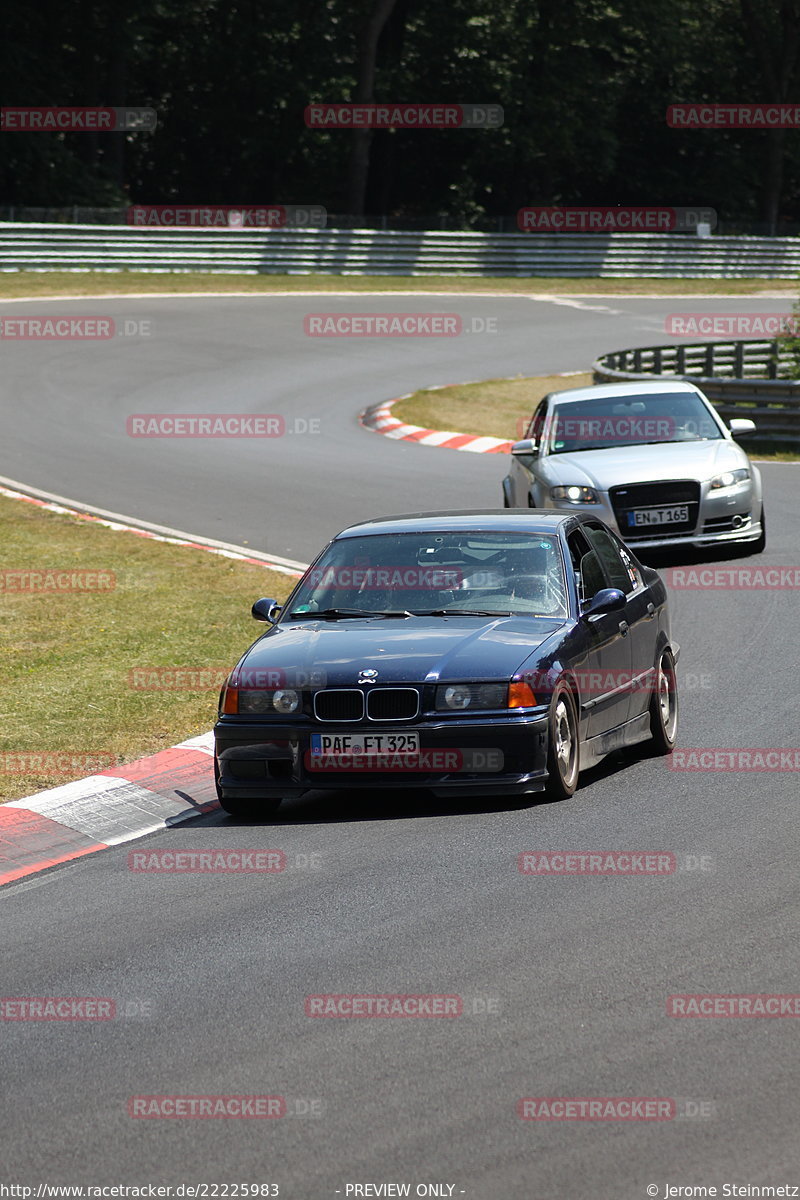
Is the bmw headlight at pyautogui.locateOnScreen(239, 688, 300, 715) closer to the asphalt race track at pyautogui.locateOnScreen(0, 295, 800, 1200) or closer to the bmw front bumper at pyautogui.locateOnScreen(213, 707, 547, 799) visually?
the bmw front bumper at pyautogui.locateOnScreen(213, 707, 547, 799)

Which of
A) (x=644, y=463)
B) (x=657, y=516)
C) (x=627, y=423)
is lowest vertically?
(x=657, y=516)

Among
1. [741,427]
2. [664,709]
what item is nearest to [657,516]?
[741,427]

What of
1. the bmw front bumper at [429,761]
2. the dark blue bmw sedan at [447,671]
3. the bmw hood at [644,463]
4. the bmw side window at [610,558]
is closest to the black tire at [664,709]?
the dark blue bmw sedan at [447,671]

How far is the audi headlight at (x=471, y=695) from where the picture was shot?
27.5 feet

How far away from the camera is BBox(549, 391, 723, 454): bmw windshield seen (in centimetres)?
1747

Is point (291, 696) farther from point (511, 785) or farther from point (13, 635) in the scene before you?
point (13, 635)

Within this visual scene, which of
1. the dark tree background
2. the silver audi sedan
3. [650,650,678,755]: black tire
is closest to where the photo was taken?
[650,650,678,755]: black tire

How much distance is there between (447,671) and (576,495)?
8.35 m

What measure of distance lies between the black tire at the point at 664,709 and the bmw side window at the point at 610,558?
1.60 ft

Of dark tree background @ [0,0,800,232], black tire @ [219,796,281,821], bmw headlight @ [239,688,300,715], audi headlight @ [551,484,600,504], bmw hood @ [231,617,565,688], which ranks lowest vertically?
black tire @ [219,796,281,821]

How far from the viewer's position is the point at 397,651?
8.59 m

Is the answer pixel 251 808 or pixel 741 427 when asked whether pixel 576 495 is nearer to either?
pixel 741 427

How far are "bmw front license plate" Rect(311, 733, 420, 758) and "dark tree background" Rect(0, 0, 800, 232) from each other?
49.7m

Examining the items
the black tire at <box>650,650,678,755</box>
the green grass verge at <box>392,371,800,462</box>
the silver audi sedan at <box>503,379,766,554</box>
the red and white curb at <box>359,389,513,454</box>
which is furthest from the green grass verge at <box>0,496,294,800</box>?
the green grass verge at <box>392,371,800,462</box>
